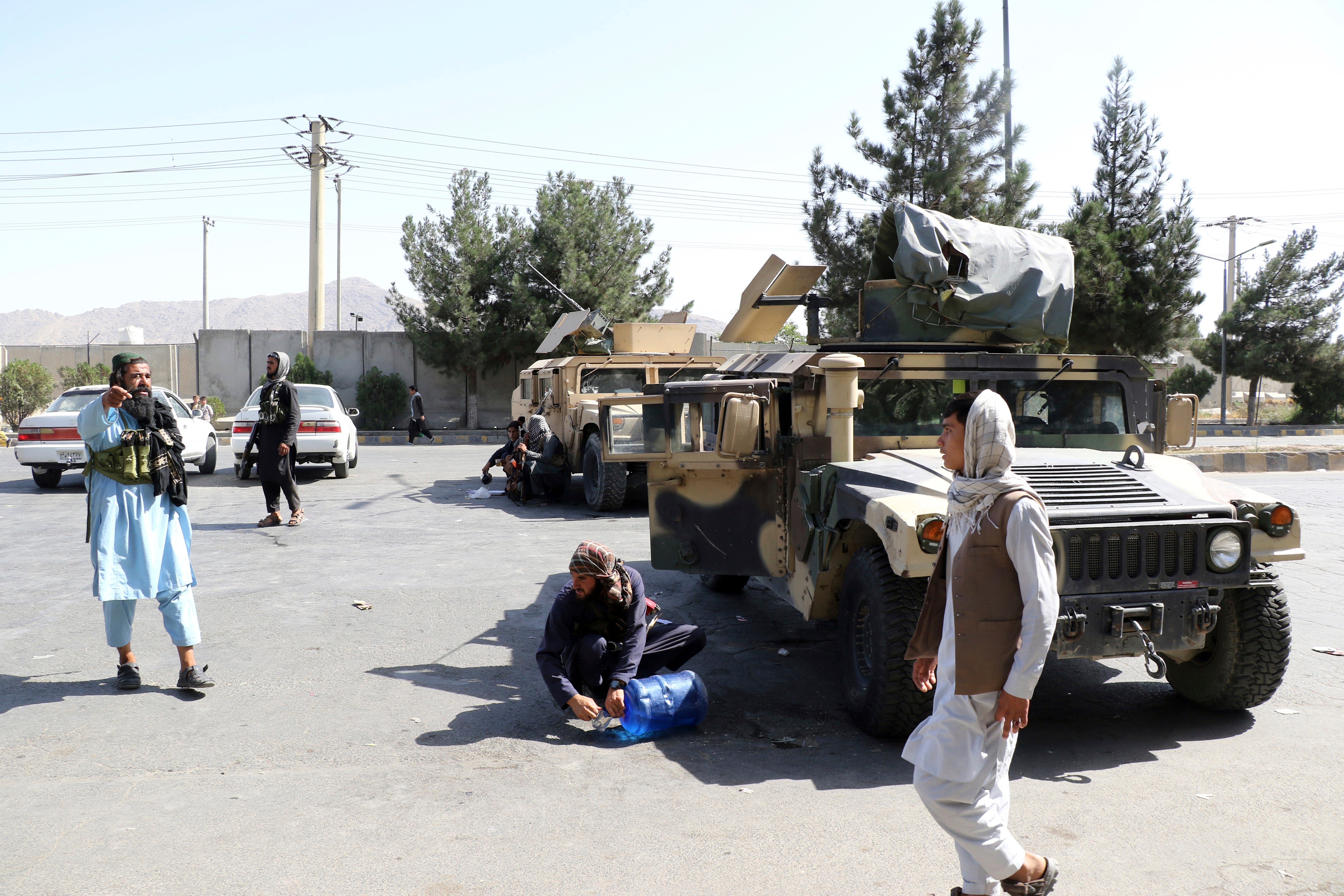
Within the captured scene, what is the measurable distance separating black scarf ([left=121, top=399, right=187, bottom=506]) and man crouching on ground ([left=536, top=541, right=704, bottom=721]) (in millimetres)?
2057

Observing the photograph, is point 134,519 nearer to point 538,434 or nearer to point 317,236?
point 538,434

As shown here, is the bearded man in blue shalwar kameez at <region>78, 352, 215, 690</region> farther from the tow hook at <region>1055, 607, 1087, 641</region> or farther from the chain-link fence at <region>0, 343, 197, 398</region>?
the chain-link fence at <region>0, 343, 197, 398</region>

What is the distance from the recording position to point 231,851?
3.33m

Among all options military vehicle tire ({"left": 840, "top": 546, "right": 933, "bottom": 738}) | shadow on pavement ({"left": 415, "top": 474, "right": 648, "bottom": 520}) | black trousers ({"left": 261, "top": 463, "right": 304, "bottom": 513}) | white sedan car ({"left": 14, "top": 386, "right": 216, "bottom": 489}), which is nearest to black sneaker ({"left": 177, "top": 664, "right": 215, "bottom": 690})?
military vehicle tire ({"left": 840, "top": 546, "right": 933, "bottom": 738})

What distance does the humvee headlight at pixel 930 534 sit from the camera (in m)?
4.00

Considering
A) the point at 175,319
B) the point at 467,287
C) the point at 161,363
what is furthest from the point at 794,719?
the point at 175,319

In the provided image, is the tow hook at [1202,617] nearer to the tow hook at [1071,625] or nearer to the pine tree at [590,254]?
the tow hook at [1071,625]

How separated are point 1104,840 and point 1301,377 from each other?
1332 inches

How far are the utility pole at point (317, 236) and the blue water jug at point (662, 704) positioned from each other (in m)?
25.1

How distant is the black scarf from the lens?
5082 mm

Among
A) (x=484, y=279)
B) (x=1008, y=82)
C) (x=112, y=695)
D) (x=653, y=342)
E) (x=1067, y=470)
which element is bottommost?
(x=112, y=695)

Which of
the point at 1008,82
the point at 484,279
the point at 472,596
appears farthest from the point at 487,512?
the point at 484,279

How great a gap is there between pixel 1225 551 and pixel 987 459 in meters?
1.99

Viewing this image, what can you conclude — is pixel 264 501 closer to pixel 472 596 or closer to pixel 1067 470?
pixel 472 596
